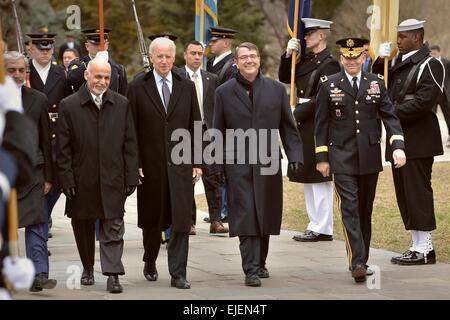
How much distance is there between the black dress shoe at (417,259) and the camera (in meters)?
11.7

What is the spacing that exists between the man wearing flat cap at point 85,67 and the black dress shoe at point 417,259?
3.23 m

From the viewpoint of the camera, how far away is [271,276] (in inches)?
433

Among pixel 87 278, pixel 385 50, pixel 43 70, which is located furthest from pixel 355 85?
pixel 43 70

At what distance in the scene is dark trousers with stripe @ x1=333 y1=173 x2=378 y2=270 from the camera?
10.6 meters

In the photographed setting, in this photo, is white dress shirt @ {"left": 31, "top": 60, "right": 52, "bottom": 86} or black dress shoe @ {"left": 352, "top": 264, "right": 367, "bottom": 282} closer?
black dress shoe @ {"left": 352, "top": 264, "right": 367, "bottom": 282}

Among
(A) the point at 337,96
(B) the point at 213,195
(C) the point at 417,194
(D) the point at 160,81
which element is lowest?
(B) the point at 213,195

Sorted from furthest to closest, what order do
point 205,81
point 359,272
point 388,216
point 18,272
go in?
point 388,216
point 205,81
point 359,272
point 18,272

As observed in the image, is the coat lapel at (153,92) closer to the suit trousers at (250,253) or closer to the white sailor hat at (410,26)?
the suit trousers at (250,253)

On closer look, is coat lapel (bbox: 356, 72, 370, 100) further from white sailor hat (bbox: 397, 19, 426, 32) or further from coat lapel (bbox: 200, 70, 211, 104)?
coat lapel (bbox: 200, 70, 211, 104)

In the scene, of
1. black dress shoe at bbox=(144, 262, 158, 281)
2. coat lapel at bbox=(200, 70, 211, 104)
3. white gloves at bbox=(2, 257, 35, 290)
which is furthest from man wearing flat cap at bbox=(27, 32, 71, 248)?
white gloves at bbox=(2, 257, 35, 290)

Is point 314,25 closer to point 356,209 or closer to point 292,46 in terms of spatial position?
point 292,46

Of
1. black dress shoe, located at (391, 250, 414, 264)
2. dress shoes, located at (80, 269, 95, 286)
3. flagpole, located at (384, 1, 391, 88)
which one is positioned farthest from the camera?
flagpole, located at (384, 1, 391, 88)

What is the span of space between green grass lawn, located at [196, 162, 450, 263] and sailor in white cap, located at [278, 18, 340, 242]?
1.37 ft

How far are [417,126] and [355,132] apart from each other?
1161mm
